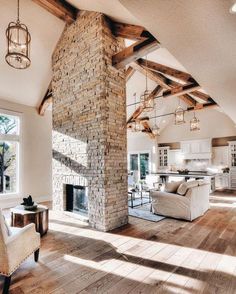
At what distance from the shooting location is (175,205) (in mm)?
4625

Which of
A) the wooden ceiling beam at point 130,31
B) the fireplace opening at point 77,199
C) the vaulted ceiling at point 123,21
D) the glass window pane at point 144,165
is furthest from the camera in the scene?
the glass window pane at point 144,165

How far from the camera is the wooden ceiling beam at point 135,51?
3649 mm

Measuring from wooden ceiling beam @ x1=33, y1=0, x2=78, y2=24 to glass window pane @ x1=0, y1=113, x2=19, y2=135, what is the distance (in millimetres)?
3540

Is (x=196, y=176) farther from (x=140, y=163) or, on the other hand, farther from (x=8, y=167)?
(x=8, y=167)

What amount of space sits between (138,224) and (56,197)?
2.46 metres

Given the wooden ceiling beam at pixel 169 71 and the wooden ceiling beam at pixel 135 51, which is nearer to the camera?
the wooden ceiling beam at pixel 135 51

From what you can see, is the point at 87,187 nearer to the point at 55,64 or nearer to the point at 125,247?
the point at 125,247

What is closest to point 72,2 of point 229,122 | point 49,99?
point 49,99

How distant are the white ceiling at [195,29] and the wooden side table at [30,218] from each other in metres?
3.45

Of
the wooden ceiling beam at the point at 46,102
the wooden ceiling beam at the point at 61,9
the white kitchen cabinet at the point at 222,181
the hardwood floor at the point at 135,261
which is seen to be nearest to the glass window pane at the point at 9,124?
the wooden ceiling beam at the point at 46,102

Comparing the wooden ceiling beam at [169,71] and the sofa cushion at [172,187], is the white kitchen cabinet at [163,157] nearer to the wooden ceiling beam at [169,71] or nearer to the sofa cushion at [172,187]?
the wooden ceiling beam at [169,71]

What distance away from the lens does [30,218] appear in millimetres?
3504

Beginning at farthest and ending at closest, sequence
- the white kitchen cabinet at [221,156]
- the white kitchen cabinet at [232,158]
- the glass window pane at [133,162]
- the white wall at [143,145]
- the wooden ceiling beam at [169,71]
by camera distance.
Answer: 1. the glass window pane at [133,162]
2. the white wall at [143,145]
3. the white kitchen cabinet at [221,156]
4. the white kitchen cabinet at [232,158]
5. the wooden ceiling beam at [169,71]

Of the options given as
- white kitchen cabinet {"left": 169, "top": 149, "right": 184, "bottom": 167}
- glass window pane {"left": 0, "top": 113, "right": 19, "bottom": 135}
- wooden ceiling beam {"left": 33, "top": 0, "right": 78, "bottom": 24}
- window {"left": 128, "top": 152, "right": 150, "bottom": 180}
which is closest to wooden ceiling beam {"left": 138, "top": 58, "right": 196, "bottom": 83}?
wooden ceiling beam {"left": 33, "top": 0, "right": 78, "bottom": 24}
